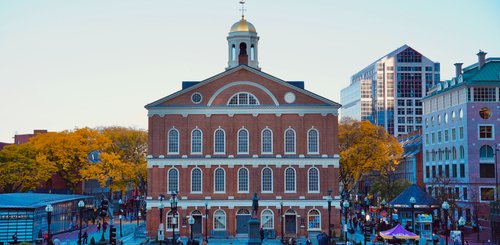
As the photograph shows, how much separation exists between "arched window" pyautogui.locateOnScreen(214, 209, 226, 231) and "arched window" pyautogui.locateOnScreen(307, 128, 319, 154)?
10.7m

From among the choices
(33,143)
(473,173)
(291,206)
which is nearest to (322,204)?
(291,206)

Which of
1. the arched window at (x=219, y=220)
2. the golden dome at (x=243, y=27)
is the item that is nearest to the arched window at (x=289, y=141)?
the arched window at (x=219, y=220)

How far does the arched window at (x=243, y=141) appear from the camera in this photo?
242 feet

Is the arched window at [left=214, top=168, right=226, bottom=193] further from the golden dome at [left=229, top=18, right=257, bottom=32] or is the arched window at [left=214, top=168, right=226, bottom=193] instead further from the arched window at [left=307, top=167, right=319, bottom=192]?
the golden dome at [left=229, top=18, right=257, bottom=32]

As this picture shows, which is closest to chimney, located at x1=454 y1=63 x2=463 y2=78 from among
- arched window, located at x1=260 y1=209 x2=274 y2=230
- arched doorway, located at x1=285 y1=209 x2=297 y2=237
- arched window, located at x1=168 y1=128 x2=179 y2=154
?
arched doorway, located at x1=285 y1=209 x2=297 y2=237

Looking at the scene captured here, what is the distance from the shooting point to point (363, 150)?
94875mm

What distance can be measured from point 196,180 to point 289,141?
1013 cm

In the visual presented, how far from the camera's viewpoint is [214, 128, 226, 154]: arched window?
7388 centimetres

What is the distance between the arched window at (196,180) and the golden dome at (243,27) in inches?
751

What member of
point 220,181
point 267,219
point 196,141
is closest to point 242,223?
point 267,219

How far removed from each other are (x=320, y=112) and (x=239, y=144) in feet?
28.8

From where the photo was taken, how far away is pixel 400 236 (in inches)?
1935

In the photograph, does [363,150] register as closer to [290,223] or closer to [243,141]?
[290,223]

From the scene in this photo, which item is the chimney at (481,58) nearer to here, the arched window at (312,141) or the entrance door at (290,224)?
the arched window at (312,141)
